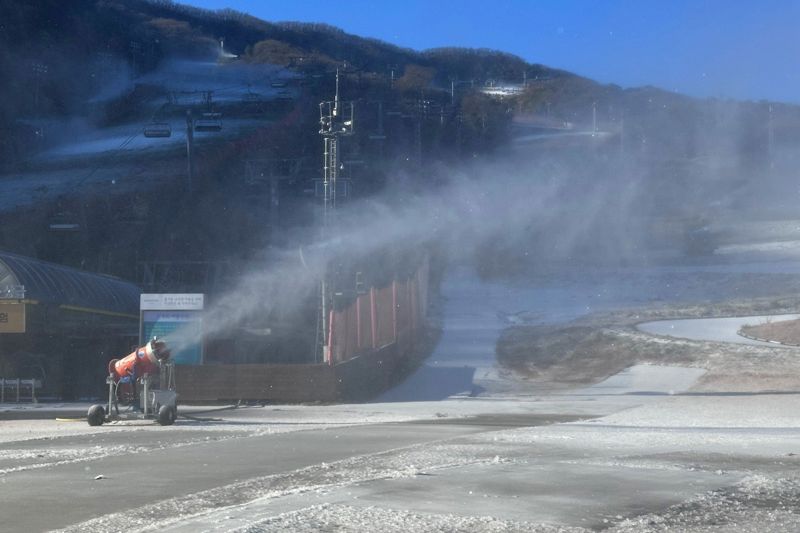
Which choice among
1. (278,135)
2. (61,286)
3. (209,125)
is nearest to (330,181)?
(61,286)

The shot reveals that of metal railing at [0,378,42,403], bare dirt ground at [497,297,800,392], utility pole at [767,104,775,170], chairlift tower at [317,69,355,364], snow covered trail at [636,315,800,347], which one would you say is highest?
utility pole at [767,104,775,170]

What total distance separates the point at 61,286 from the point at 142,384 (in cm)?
1963

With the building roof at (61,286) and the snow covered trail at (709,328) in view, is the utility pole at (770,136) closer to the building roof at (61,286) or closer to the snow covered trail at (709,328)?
the snow covered trail at (709,328)

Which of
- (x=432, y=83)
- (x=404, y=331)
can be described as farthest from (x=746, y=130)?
(x=404, y=331)

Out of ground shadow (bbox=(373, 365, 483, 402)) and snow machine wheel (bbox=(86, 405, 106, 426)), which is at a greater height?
snow machine wheel (bbox=(86, 405, 106, 426))

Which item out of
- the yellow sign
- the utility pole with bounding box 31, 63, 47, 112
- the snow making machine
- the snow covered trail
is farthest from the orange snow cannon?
the utility pole with bounding box 31, 63, 47, 112

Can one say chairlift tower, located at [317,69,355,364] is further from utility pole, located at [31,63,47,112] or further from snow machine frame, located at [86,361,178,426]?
utility pole, located at [31,63,47,112]

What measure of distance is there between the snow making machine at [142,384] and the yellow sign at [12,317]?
14.3 meters

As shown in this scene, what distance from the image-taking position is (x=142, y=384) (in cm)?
2327

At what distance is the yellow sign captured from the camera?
121 ft

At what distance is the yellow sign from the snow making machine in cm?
1426

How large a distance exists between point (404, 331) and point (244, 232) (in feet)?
70.2

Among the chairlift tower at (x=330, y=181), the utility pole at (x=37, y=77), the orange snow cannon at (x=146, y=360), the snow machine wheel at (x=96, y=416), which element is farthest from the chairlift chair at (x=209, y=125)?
the snow machine wheel at (x=96, y=416)

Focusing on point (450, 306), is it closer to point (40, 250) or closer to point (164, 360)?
point (40, 250)
